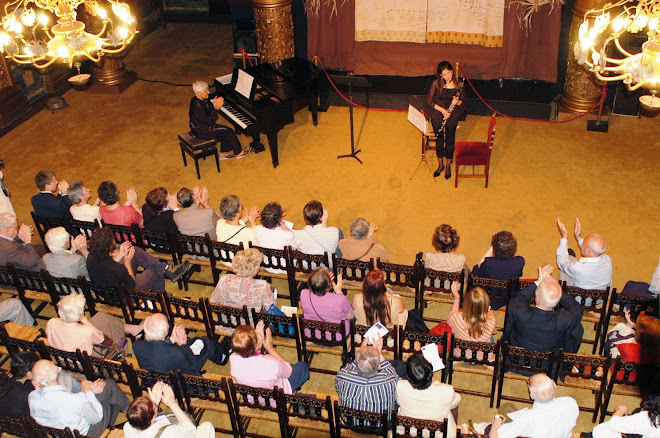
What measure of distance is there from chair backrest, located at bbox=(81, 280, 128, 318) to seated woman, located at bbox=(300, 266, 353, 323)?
1.74 meters

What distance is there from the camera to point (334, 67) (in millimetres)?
10828

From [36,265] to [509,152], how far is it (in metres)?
6.41

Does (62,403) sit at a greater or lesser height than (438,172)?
greater

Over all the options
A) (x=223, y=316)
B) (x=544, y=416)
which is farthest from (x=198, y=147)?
(x=544, y=416)

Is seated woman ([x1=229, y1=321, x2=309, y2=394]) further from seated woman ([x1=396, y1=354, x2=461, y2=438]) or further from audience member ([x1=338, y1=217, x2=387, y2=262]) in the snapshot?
audience member ([x1=338, y1=217, x2=387, y2=262])

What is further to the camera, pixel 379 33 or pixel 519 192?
pixel 379 33

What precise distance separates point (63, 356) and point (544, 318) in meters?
3.93

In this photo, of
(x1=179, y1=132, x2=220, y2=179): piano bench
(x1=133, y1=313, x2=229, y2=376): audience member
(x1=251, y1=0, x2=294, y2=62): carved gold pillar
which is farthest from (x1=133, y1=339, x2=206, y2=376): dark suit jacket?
(x1=251, y1=0, x2=294, y2=62): carved gold pillar

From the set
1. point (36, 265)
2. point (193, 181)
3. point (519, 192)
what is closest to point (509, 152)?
point (519, 192)

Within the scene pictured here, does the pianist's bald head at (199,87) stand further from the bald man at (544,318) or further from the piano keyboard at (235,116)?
the bald man at (544,318)

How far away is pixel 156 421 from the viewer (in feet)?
14.7

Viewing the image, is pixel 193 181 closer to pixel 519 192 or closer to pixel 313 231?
pixel 313 231

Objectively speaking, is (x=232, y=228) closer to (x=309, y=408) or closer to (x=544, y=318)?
(x=309, y=408)

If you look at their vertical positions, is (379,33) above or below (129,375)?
above
